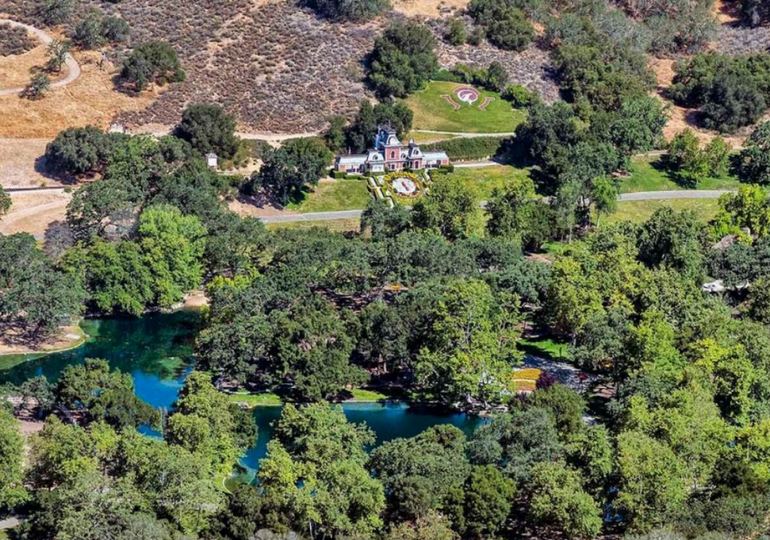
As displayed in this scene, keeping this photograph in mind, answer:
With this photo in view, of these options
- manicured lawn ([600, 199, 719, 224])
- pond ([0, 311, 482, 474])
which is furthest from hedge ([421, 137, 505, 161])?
pond ([0, 311, 482, 474])

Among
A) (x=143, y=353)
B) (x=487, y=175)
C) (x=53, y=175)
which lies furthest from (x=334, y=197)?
(x=143, y=353)

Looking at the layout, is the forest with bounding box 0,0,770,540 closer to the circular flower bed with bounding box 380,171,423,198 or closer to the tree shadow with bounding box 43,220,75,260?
the tree shadow with bounding box 43,220,75,260

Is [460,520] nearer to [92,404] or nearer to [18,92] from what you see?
[92,404]

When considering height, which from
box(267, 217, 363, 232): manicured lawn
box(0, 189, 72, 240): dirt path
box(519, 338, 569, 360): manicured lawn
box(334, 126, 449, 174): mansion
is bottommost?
box(267, 217, 363, 232): manicured lawn

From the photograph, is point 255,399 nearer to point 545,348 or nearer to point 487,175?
point 545,348

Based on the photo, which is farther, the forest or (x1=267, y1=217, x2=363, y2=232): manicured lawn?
(x1=267, y1=217, x2=363, y2=232): manicured lawn

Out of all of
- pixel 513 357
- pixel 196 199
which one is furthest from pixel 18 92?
pixel 513 357
